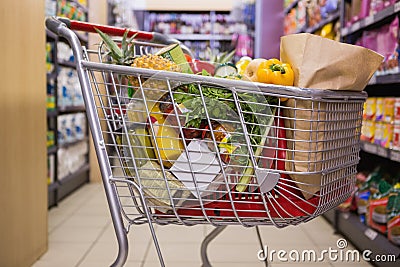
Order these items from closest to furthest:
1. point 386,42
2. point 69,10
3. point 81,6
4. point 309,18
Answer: point 386,42 → point 69,10 → point 309,18 → point 81,6

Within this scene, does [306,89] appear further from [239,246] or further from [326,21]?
[326,21]

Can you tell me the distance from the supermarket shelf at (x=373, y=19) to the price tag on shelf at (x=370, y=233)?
106cm

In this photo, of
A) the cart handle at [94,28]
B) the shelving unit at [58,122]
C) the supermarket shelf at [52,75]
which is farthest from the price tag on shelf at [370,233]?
the supermarket shelf at [52,75]

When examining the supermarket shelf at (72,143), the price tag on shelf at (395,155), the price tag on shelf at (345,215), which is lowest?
the price tag on shelf at (345,215)

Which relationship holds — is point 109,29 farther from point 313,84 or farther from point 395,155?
point 395,155

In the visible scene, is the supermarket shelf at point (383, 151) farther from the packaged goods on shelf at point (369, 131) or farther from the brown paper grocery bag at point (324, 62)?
the brown paper grocery bag at point (324, 62)

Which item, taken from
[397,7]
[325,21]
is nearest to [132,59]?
[397,7]

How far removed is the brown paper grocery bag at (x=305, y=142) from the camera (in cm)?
138

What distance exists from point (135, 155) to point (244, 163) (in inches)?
11.0

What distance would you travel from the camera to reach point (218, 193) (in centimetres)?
140

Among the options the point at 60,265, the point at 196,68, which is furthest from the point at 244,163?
the point at 60,265

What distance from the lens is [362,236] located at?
2.82 m

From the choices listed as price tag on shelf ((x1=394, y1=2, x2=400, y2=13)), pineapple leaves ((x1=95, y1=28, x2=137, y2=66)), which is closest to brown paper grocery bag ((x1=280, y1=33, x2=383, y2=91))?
pineapple leaves ((x1=95, y1=28, x2=137, y2=66))

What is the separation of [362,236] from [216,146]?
1.74 metres
